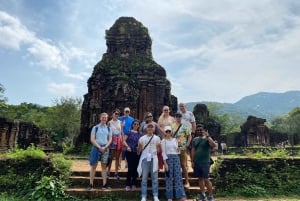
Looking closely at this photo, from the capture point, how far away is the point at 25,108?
237ft

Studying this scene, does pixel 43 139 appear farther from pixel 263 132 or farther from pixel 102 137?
pixel 263 132

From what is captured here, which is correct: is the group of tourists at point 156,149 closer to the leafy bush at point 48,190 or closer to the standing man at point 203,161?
the standing man at point 203,161

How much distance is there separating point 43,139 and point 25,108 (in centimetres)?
4863

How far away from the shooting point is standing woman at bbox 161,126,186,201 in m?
7.65

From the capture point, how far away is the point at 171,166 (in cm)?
769

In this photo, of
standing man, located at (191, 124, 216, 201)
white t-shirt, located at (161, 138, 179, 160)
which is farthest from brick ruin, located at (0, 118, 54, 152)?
standing man, located at (191, 124, 216, 201)

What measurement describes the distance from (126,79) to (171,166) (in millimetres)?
14515

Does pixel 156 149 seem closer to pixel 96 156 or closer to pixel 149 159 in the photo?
pixel 149 159

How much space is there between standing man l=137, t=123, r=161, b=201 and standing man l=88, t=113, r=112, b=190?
3.35 ft

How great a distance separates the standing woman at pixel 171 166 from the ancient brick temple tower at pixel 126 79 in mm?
13517

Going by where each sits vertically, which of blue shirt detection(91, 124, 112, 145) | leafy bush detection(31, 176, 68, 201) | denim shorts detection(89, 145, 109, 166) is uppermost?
blue shirt detection(91, 124, 112, 145)

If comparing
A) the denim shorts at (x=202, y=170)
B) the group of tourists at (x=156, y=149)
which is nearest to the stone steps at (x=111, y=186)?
the group of tourists at (x=156, y=149)

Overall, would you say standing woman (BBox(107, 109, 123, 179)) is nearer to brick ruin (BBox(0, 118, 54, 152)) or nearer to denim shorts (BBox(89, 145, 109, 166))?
denim shorts (BBox(89, 145, 109, 166))

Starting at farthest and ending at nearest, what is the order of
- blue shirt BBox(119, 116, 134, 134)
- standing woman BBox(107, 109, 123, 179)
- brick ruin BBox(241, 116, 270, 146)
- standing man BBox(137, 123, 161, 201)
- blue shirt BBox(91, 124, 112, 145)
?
brick ruin BBox(241, 116, 270, 146)
blue shirt BBox(119, 116, 134, 134)
standing woman BBox(107, 109, 123, 179)
blue shirt BBox(91, 124, 112, 145)
standing man BBox(137, 123, 161, 201)
